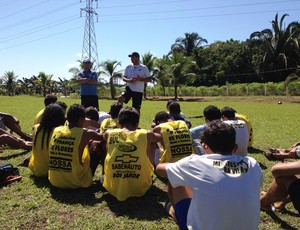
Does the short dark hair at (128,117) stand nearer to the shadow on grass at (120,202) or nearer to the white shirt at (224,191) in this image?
the shadow on grass at (120,202)

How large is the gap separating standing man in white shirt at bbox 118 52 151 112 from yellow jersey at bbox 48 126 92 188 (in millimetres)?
4473

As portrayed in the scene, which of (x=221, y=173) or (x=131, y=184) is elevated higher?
(x=221, y=173)

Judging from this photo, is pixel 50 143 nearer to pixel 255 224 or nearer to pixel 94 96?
pixel 255 224

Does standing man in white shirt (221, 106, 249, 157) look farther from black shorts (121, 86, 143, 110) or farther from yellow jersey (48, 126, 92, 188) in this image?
black shorts (121, 86, 143, 110)

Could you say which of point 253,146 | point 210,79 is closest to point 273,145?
point 253,146

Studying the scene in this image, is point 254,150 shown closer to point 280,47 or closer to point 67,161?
point 67,161

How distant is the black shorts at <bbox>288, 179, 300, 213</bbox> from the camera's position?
3469mm

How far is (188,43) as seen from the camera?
6538 centimetres

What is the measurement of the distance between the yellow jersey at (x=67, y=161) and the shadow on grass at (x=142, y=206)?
1.61 ft

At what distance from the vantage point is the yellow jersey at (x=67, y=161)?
183 inches

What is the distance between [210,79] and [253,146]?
50.2m

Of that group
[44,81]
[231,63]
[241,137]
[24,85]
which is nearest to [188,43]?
[231,63]

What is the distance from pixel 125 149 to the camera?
169 inches

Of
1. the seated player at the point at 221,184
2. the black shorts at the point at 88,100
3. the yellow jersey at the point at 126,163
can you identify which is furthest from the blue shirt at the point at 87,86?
the seated player at the point at 221,184
